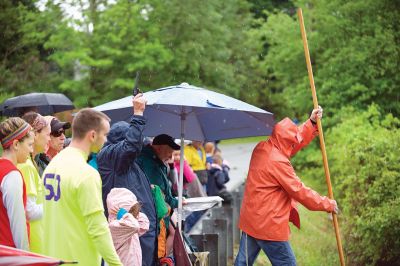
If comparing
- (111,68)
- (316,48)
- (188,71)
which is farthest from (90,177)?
(188,71)

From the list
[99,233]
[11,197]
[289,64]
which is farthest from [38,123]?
[289,64]

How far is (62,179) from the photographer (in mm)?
4379

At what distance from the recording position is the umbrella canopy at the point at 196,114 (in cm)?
647

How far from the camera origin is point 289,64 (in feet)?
77.7

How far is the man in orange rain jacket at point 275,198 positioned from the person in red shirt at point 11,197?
291cm

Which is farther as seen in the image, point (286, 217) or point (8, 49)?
point (8, 49)

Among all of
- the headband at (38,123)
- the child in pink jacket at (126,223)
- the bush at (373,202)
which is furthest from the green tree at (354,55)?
the headband at (38,123)

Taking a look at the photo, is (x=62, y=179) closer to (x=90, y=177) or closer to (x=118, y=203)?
(x=90, y=177)

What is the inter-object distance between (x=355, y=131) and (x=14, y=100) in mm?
7137

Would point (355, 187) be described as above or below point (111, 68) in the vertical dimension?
below

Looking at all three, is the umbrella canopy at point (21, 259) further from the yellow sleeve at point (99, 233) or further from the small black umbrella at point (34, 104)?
the small black umbrella at point (34, 104)

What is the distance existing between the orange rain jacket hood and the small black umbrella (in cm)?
358

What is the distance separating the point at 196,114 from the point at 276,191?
1.35 meters

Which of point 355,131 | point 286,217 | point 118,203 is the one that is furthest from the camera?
point 355,131
